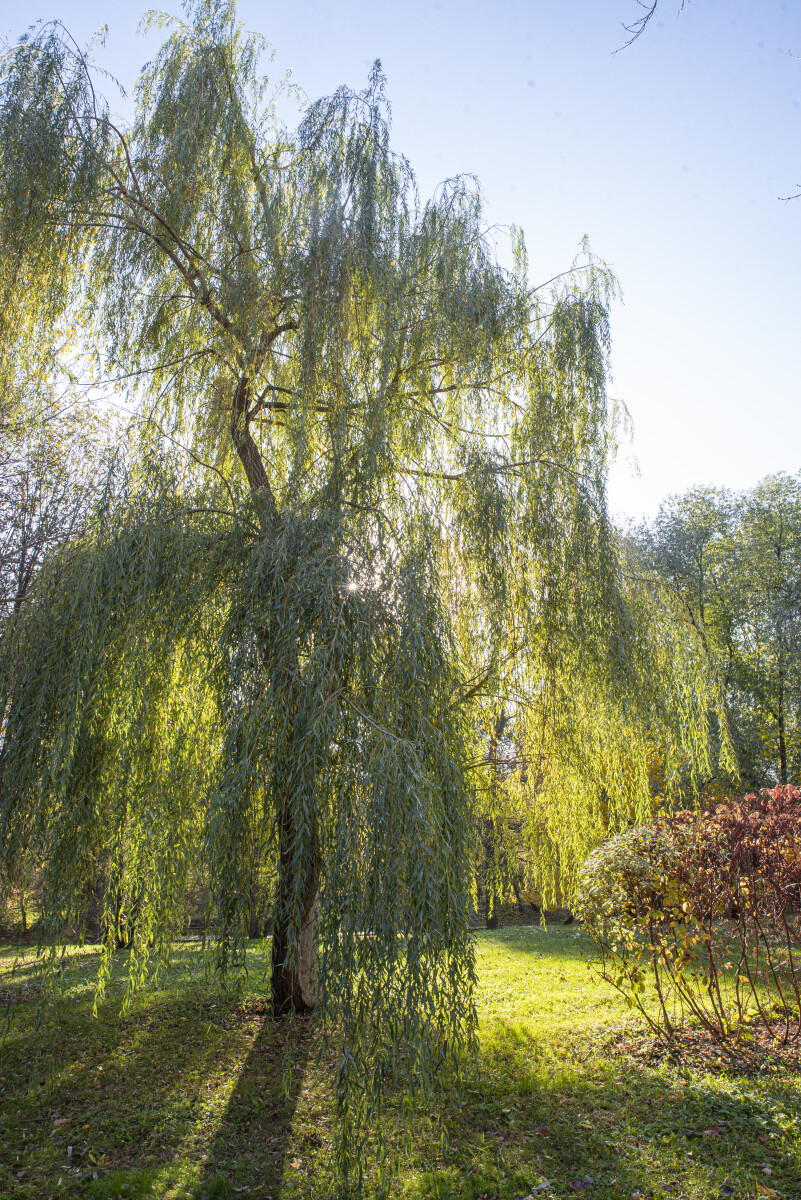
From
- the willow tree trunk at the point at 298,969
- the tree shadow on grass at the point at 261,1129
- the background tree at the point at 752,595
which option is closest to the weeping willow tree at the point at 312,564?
the willow tree trunk at the point at 298,969

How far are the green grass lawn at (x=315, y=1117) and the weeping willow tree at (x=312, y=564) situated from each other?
0.75 metres

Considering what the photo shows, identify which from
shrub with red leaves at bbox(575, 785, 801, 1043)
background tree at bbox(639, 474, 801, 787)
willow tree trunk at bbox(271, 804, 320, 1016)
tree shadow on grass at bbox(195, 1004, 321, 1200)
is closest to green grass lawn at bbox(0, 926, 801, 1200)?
tree shadow on grass at bbox(195, 1004, 321, 1200)

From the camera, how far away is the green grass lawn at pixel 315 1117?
3953 millimetres

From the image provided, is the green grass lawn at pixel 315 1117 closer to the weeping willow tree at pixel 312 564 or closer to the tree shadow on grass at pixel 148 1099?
the tree shadow on grass at pixel 148 1099

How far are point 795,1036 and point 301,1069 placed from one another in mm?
3878

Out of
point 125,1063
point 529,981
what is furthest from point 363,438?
point 529,981


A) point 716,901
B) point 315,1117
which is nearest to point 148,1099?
point 315,1117

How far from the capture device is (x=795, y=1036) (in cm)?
541

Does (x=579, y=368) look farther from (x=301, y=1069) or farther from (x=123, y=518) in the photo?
(x=301, y=1069)

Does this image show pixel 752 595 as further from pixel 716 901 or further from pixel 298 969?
pixel 298 969

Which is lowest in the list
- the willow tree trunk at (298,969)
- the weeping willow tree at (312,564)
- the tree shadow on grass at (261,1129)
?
the tree shadow on grass at (261,1129)

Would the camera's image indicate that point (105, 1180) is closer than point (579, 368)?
Yes

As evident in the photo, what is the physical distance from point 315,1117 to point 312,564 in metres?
3.87

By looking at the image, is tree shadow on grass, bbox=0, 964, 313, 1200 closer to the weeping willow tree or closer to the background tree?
the weeping willow tree
